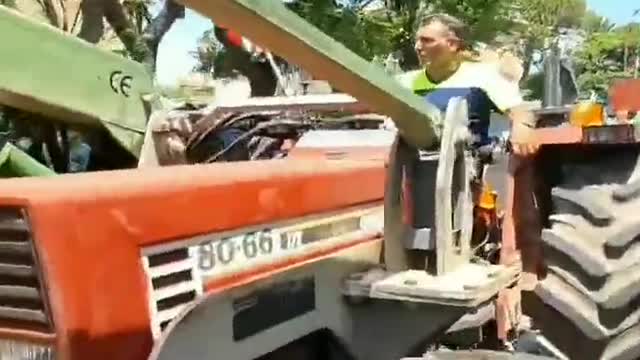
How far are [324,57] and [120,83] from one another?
2.03 metres

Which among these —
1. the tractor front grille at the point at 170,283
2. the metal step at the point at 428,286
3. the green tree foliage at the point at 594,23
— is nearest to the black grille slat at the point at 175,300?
the tractor front grille at the point at 170,283

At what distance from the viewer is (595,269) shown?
11.9ft

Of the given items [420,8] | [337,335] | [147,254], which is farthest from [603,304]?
[420,8]

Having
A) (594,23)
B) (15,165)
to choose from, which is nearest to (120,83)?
(15,165)

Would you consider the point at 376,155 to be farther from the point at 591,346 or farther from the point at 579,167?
the point at 591,346

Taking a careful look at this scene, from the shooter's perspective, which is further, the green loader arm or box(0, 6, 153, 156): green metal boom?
box(0, 6, 153, 156): green metal boom

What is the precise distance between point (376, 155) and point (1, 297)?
1751mm

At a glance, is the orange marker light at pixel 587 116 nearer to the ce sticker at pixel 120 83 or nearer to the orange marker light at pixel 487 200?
the orange marker light at pixel 487 200

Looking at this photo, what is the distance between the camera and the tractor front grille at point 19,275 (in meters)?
2.42

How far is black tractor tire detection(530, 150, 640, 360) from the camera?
11.9ft

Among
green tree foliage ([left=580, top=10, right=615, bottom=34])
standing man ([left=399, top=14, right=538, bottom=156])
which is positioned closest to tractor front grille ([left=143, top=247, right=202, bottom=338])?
standing man ([left=399, top=14, right=538, bottom=156])

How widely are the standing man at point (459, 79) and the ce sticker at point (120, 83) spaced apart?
1.21 metres

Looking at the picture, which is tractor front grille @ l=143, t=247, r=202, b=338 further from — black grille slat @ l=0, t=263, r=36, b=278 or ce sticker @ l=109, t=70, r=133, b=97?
ce sticker @ l=109, t=70, r=133, b=97

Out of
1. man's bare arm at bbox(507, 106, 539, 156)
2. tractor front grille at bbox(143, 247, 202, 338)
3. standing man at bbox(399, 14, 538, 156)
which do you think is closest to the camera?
tractor front grille at bbox(143, 247, 202, 338)
